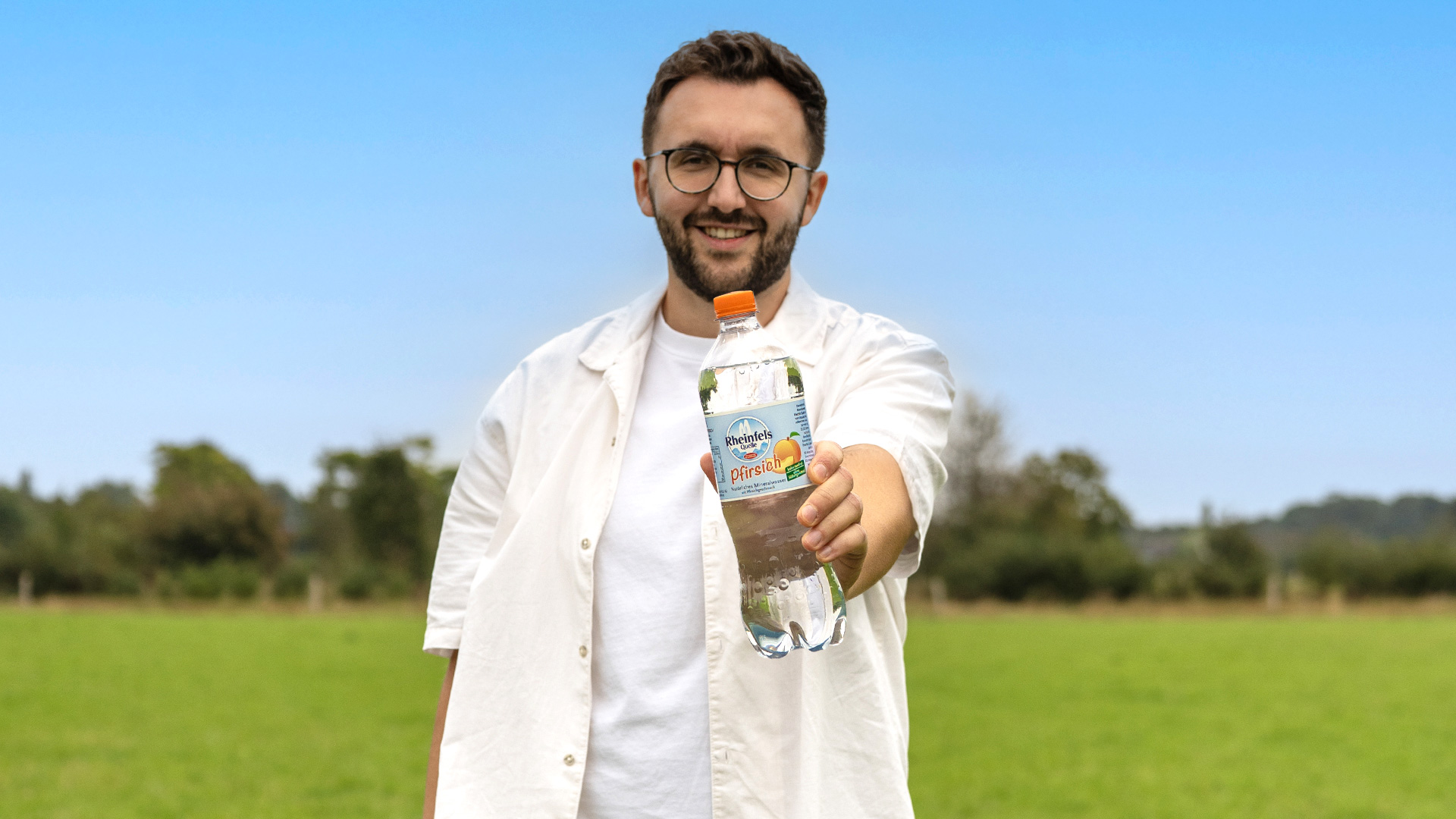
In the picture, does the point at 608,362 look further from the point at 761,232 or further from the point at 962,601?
the point at 962,601

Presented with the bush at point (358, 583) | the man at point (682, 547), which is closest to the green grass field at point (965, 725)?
the man at point (682, 547)

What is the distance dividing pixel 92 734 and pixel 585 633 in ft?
52.7

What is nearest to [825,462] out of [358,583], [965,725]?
[965,725]

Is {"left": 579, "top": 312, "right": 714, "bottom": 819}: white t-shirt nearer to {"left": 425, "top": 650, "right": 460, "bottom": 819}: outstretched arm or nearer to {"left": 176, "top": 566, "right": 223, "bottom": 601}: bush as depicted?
{"left": 425, "top": 650, "right": 460, "bottom": 819}: outstretched arm

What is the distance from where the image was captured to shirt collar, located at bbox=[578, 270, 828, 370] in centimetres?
277

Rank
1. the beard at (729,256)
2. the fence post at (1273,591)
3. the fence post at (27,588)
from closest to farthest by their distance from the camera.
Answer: the beard at (729,256) < the fence post at (1273,591) < the fence post at (27,588)

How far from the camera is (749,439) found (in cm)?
200

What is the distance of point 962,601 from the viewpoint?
4434cm

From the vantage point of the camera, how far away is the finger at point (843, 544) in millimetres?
1971

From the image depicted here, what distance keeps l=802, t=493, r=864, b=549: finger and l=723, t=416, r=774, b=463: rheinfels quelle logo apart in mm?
147

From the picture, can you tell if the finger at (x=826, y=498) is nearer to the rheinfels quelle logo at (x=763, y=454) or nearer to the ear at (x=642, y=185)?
the rheinfels quelle logo at (x=763, y=454)

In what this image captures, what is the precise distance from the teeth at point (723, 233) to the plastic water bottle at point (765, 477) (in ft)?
1.22

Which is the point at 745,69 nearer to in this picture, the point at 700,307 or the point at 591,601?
the point at 700,307

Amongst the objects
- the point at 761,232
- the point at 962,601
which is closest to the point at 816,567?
the point at 761,232
